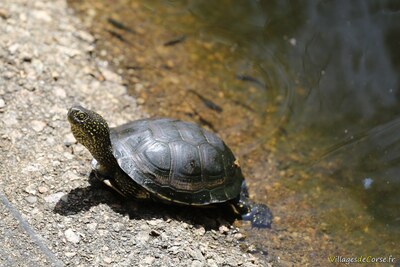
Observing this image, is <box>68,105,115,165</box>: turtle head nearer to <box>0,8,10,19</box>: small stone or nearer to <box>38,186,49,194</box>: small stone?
<box>38,186,49,194</box>: small stone

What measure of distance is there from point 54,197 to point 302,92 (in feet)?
10.7

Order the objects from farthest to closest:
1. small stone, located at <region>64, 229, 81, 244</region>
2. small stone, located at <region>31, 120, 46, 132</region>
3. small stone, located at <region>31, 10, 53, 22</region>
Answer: small stone, located at <region>31, 10, 53, 22</region>
small stone, located at <region>31, 120, 46, 132</region>
small stone, located at <region>64, 229, 81, 244</region>

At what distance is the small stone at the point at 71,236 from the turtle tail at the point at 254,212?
1.58 m

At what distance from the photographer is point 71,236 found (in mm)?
3822

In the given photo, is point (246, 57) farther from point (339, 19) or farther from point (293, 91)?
point (339, 19)

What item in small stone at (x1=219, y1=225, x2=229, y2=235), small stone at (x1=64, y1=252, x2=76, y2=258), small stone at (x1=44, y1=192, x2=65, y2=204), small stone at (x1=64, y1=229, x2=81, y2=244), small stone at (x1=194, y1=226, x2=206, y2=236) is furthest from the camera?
small stone at (x1=219, y1=225, x2=229, y2=235)

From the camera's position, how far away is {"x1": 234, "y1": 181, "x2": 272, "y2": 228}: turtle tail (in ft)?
15.6

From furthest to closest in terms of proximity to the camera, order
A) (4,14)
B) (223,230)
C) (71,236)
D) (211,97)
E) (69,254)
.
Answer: (211,97) → (4,14) → (223,230) → (71,236) → (69,254)

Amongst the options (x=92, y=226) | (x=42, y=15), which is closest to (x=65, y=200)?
(x=92, y=226)

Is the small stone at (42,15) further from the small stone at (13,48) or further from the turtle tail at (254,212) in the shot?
the turtle tail at (254,212)

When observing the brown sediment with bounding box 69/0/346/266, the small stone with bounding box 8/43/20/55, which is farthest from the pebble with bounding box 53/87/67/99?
the brown sediment with bounding box 69/0/346/266

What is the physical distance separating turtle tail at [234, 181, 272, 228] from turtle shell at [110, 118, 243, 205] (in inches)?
8.6

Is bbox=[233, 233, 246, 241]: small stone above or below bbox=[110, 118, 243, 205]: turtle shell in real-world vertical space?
below

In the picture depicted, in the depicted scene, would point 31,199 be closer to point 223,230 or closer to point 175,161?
point 175,161
